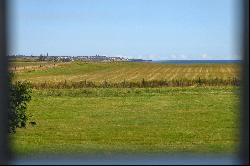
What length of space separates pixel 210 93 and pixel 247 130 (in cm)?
976

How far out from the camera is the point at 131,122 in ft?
21.9

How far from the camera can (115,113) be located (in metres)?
7.64

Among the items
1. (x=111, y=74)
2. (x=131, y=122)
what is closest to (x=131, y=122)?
(x=131, y=122)

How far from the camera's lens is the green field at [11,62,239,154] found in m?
4.38

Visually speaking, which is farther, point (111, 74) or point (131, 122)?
point (111, 74)

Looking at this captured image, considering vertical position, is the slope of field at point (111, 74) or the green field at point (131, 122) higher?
the slope of field at point (111, 74)

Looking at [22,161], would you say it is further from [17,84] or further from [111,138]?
[111,138]

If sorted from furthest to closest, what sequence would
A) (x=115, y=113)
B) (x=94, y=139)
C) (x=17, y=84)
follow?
1. (x=115, y=113)
2. (x=94, y=139)
3. (x=17, y=84)

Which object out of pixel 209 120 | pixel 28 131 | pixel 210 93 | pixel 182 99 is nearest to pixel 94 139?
pixel 28 131

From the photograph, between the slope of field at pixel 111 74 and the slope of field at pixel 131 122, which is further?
the slope of field at pixel 111 74

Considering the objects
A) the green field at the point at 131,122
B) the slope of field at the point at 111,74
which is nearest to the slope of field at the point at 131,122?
the green field at the point at 131,122

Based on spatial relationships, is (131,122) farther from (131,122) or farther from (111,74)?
(111,74)

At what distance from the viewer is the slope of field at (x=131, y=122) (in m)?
4.39

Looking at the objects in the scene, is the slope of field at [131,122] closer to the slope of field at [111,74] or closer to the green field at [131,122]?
the green field at [131,122]
